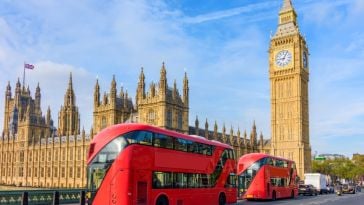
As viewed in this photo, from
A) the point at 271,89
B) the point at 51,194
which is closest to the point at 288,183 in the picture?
the point at 51,194

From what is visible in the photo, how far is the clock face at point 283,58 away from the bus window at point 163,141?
276ft

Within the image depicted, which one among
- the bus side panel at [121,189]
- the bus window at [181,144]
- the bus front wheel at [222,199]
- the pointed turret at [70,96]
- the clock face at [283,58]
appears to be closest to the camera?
the bus side panel at [121,189]

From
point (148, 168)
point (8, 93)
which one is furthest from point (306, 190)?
point (8, 93)

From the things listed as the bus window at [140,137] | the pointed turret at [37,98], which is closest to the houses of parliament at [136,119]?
the pointed turret at [37,98]

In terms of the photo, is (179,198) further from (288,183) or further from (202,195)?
(288,183)

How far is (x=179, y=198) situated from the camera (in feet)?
78.5

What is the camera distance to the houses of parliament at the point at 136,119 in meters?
81.8

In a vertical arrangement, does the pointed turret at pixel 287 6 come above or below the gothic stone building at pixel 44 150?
above

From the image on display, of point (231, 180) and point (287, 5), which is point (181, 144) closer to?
point (231, 180)

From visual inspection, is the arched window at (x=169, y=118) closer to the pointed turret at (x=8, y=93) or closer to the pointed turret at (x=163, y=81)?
the pointed turret at (x=163, y=81)

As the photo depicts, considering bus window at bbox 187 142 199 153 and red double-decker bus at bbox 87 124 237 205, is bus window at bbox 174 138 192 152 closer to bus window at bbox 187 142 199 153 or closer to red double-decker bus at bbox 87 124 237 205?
red double-decker bus at bbox 87 124 237 205

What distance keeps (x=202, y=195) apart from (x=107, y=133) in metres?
8.60

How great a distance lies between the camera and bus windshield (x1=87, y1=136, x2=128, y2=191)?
793 inches

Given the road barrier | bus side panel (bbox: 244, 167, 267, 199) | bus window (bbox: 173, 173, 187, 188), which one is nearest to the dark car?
bus side panel (bbox: 244, 167, 267, 199)
